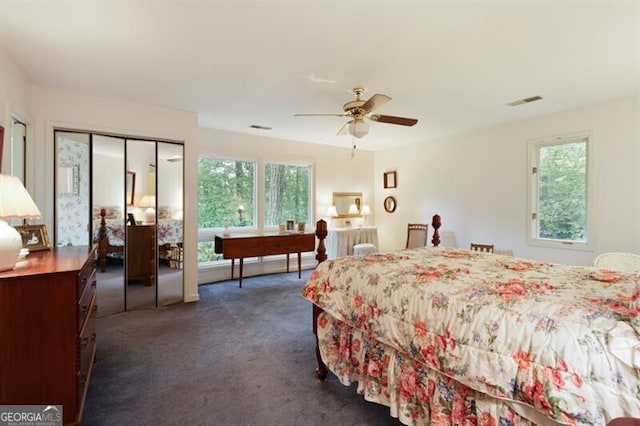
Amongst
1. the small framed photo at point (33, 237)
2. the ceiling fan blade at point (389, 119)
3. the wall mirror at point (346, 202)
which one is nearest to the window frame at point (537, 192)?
the ceiling fan blade at point (389, 119)

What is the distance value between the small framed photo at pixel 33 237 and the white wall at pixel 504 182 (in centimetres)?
515

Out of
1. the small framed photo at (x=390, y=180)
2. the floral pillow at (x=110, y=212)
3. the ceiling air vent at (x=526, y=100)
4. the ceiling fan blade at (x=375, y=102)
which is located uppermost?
the ceiling air vent at (x=526, y=100)

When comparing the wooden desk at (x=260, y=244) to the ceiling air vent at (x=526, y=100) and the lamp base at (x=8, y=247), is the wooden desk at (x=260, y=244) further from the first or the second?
the ceiling air vent at (x=526, y=100)

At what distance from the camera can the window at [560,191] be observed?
381 centimetres

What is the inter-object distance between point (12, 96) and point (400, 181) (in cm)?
551

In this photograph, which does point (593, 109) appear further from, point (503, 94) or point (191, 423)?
point (191, 423)

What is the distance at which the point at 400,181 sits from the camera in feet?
20.4

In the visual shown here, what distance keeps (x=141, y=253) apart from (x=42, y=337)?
225cm

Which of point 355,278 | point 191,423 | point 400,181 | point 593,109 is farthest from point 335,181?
point 191,423

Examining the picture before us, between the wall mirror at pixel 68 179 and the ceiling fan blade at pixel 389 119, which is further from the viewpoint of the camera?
the wall mirror at pixel 68 179

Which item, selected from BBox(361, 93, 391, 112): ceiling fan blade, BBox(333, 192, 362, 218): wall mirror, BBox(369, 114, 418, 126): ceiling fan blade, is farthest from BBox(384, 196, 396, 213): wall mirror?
BBox(361, 93, 391, 112): ceiling fan blade

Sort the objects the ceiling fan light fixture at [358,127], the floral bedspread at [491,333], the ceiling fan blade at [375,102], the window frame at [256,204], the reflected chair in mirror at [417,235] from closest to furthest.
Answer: the floral bedspread at [491,333] → the ceiling fan blade at [375,102] → the ceiling fan light fixture at [358,127] → the window frame at [256,204] → the reflected chair in mirror at [417,235]

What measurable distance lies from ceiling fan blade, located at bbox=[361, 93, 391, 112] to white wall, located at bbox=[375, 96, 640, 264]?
2.74 meters

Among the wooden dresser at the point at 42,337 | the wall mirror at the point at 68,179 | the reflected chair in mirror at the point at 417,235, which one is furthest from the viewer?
the reflected chair in mirror at the point at 417,235
